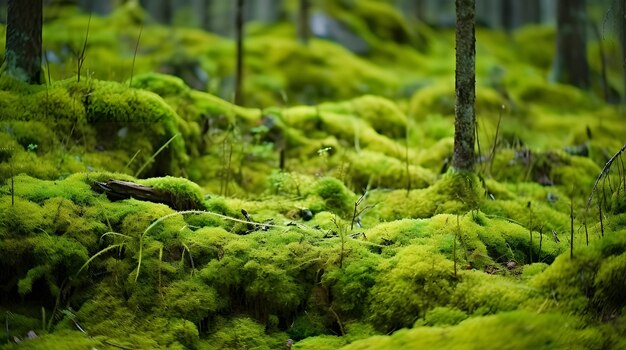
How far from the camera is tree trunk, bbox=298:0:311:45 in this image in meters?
12.6

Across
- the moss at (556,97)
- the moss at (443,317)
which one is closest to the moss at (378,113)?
the moss at (443,317)

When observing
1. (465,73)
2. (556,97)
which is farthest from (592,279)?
(556,97)

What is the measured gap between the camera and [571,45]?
1272 centimetres

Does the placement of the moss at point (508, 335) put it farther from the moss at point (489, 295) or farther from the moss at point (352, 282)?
the moss at point (352, 282)

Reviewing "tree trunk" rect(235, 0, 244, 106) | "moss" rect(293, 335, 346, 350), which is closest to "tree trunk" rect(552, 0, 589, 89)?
"tree trunk" rect(235, 0, 244, 106)

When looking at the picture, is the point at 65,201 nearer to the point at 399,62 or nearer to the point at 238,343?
the point at 238,343

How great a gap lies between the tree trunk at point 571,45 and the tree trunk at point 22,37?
1225 cm

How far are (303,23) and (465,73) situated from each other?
30.2 feet

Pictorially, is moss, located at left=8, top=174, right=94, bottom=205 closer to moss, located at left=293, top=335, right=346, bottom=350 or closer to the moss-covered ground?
the moss-covered ground

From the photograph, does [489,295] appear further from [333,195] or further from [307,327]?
[333,195]

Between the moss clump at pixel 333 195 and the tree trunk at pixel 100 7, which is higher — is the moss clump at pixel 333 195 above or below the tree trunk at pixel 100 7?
below

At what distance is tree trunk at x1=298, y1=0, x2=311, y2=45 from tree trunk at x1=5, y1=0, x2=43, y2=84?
8527 millimetres

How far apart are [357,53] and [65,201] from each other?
12327 mm

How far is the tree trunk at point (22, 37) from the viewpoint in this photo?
15.1 feet
